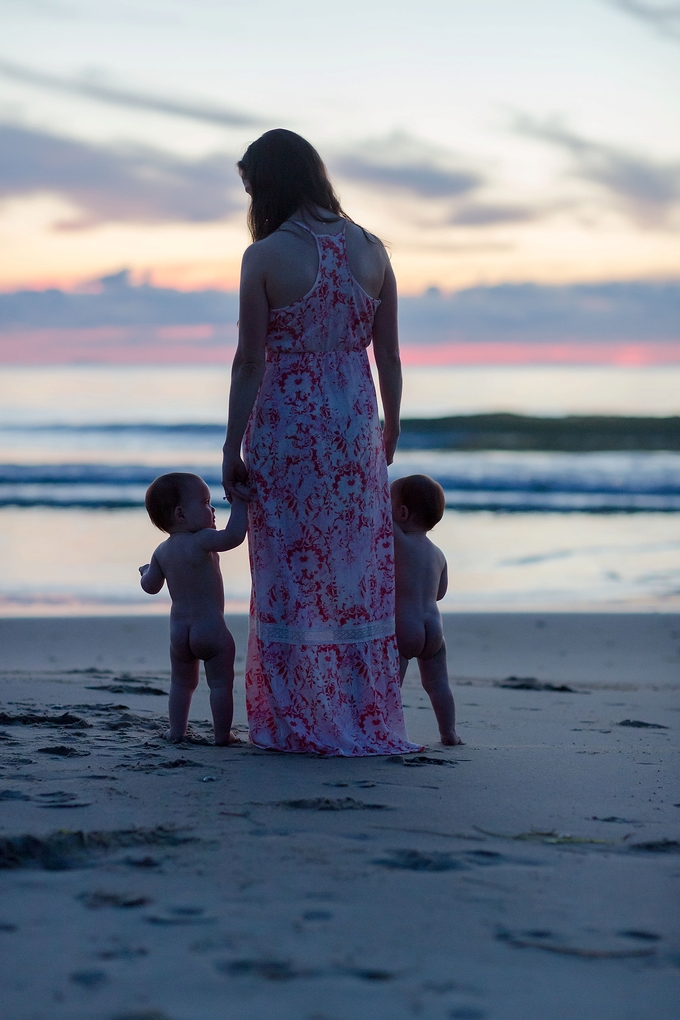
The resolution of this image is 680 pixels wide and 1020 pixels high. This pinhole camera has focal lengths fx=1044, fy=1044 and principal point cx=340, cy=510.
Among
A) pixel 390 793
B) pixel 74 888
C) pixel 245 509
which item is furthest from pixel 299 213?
pixel 74 888

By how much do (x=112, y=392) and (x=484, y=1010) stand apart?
1243 inches

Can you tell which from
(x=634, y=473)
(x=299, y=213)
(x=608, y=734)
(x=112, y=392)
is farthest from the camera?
(x=112, y=392)

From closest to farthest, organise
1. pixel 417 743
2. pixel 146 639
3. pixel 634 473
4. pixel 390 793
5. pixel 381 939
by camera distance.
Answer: pixel 381 939
pixel 390 793
pixel 417 743
pixel 146 639
pixel 634 473

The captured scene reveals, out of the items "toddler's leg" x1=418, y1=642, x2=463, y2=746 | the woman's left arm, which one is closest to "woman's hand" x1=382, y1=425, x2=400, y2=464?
the woman's left arm

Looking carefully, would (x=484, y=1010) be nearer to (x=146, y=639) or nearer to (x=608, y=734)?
(x=608, y=734)

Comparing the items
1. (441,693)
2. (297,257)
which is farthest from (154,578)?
(297,257)

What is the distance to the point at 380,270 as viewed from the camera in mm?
3430

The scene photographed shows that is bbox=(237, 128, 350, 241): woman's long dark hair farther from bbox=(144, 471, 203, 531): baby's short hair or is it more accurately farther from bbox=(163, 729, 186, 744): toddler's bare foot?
bbox=(163, 729, 186, 744): toddler's bare foot

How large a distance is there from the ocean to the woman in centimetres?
409

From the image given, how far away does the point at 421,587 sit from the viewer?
3643 mm

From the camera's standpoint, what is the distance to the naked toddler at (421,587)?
362 centimetres

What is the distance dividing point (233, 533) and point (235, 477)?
0.19 meters

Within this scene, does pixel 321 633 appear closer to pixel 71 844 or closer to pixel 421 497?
pixel 421 497

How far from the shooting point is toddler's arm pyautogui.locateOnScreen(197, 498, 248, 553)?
→ 11.2 feet
